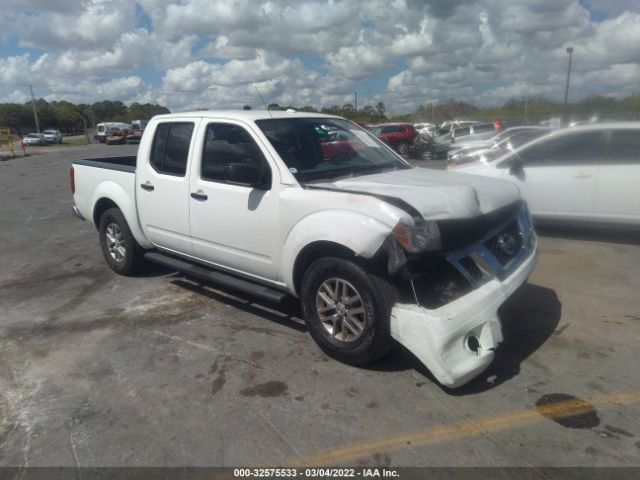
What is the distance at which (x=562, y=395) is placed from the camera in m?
3.26

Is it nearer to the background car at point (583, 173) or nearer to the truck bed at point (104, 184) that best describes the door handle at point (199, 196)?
the truck bed at point (104, 184)

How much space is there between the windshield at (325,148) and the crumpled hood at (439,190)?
198 mm

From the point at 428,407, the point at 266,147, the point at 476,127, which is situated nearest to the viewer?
the point at 428,407

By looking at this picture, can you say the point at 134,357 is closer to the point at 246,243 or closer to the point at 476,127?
the point at 246,243

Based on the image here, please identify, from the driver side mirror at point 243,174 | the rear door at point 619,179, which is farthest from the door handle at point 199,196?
the rear door at point 619,179

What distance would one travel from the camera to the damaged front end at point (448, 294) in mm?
3139

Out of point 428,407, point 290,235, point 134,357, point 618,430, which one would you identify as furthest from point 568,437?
point 134,357

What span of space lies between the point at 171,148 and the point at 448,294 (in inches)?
125

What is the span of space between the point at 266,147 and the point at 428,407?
237 centimetres

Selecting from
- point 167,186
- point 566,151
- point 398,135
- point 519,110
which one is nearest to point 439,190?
point 167,186

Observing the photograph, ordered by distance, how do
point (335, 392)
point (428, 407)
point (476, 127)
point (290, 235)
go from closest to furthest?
point (428, 407)
point (335, 392)
point (290, 235)
point (476, 127)

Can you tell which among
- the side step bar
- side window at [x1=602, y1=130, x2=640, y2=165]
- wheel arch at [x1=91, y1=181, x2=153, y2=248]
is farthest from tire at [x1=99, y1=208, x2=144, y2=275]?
side window at [x1=602, y1=130, x2=640, y2=165]

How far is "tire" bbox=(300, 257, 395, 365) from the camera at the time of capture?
336cm

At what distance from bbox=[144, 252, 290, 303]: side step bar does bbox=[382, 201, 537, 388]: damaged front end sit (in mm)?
1185
